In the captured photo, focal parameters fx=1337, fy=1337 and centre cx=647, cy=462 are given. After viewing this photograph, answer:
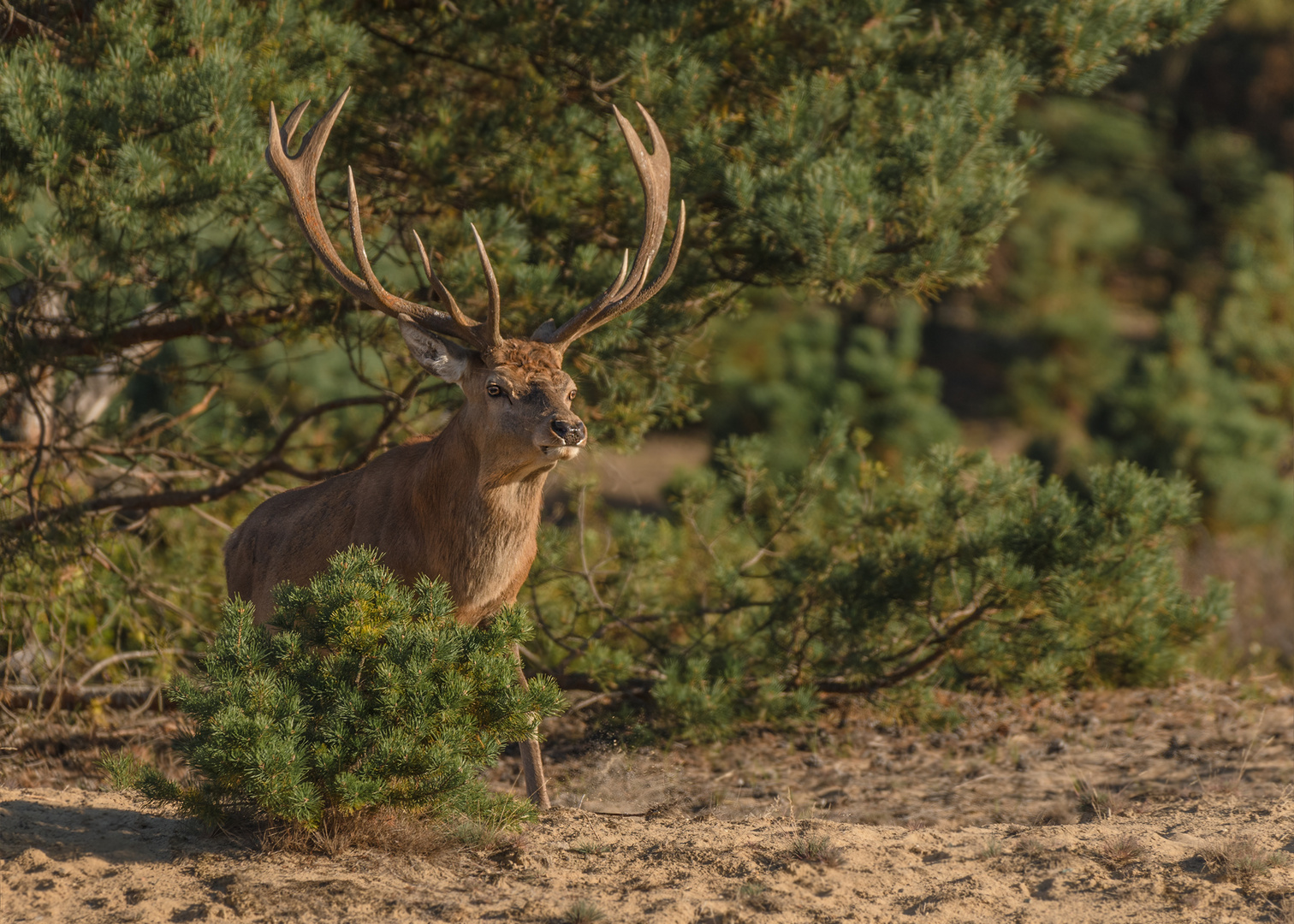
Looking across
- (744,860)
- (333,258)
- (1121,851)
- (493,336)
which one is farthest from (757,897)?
(333,258)

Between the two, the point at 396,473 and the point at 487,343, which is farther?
the point at 396,473

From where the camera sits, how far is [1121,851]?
4.99 meters

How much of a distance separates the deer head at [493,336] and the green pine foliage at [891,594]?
217cm

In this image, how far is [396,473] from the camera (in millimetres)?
6156

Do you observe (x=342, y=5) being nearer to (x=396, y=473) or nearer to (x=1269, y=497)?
(x=396, y=473)

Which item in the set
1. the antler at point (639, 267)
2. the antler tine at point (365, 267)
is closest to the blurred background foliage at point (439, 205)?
the antler at point (639, 267)

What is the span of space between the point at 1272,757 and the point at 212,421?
26.4 ft

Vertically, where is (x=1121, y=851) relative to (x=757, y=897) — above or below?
below

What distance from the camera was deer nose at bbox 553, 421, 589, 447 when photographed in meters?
5.34

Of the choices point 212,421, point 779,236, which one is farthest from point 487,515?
point 212,421

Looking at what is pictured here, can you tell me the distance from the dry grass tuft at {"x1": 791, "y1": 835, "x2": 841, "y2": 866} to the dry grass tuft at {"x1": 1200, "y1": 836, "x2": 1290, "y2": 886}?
1342mm

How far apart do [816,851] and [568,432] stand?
1871 millimetres

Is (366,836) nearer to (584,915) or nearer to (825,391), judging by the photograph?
(584,915)

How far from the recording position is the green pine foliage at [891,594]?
7.46m
